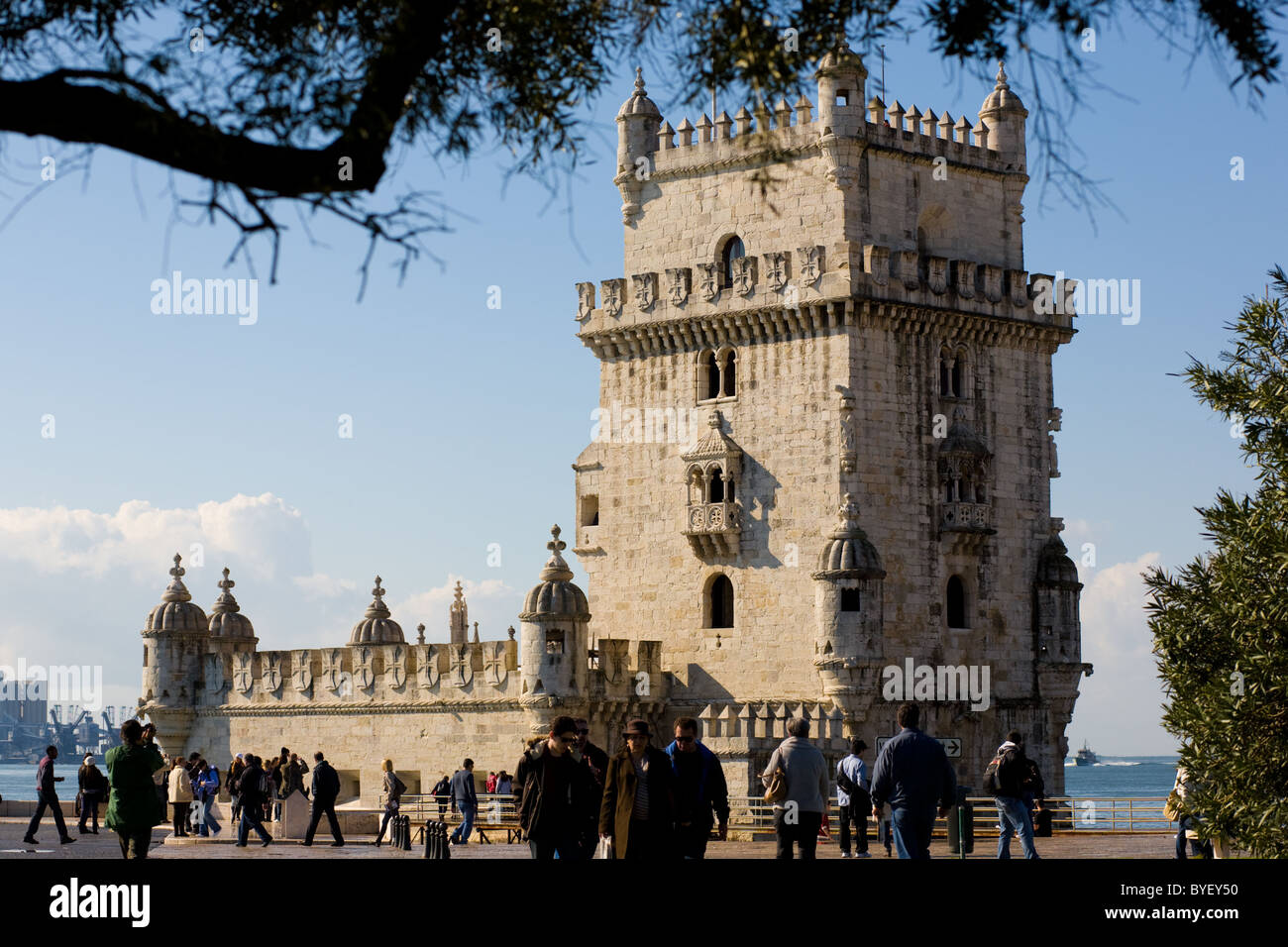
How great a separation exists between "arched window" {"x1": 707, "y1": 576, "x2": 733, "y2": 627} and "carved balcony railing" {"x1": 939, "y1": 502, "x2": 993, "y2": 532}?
500 centimetres

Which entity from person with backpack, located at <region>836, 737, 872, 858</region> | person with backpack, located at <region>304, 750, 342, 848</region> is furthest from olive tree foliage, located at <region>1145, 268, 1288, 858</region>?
person with backpack, located at <region>304, 750, 342, 848</region>

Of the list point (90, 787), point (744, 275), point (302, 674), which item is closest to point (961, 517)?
point (744, 275)

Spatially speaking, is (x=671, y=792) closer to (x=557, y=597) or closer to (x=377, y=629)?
(x=557, y=597)

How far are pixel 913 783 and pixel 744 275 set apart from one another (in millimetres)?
28065

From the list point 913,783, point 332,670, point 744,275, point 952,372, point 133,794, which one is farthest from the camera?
point 332,670

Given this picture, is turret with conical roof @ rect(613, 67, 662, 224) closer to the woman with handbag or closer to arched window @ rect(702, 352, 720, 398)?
arched window @ rect(702, 352, 720, 398)

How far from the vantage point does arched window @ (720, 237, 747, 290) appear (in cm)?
4753

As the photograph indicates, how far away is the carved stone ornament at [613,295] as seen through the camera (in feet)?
162

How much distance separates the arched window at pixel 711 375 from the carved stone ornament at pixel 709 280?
1.36 metres

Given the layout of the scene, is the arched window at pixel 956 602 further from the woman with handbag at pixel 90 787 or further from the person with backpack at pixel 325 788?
the woman with handbag at pixel 90 787

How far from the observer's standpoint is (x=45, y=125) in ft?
35.8

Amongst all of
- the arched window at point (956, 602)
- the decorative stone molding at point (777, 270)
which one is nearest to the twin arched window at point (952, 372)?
the decorative stone molding at point (777, 270)

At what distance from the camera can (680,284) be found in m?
48.2
